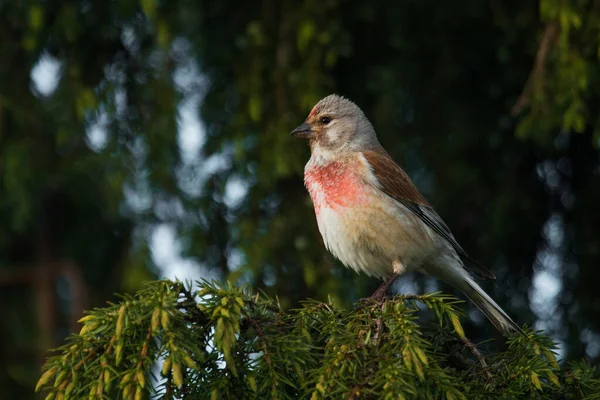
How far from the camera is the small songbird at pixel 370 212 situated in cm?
394

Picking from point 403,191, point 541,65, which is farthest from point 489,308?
point 541,65

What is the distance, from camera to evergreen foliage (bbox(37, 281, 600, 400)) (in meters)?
2.22

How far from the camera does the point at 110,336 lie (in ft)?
7.46

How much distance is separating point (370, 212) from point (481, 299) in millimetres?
669

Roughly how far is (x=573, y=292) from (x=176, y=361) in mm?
2872

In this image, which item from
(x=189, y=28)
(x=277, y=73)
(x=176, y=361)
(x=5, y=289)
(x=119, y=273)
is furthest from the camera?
(x=5, y=289)

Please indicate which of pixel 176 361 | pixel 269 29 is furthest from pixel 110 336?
pixel 269 29

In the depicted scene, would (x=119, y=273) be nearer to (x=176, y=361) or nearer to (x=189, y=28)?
(x=189, y=28)

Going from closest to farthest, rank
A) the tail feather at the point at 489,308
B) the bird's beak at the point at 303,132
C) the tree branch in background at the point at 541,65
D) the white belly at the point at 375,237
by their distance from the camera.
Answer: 1. the tail feather at the point at 489,308
2. the tree branch in background at the point at 541,65
3. the white belly at the point at 375,237
4. the bird's beak at the point at 303,132

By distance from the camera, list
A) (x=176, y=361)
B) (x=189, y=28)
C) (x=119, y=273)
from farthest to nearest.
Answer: (x=119, y=273), (x=189, y=28), (x=176, y=361)

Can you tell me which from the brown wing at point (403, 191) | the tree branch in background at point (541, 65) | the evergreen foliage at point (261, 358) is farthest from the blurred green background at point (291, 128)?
the evergreen foliage at point (261, 358)

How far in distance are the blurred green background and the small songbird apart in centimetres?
13

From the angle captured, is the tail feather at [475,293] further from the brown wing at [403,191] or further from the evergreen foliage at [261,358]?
the evergreen foliage at [261,358]

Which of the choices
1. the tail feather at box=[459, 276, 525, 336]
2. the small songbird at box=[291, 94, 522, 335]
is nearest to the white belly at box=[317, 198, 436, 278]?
the small songbird at box=[291, 94, 522, 335]
